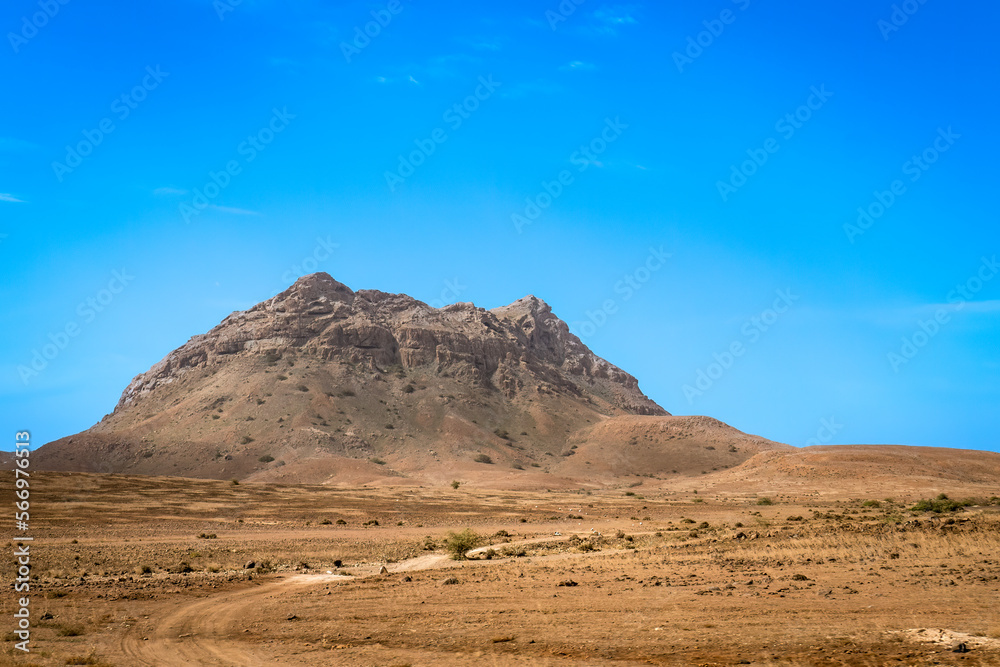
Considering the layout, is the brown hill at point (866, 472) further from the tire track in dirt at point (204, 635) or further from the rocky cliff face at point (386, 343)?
the tire track in dirt at point (204, 635)

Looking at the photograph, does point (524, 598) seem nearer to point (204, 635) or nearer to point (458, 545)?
point (204, 635)

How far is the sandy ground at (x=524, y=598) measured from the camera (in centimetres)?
1109

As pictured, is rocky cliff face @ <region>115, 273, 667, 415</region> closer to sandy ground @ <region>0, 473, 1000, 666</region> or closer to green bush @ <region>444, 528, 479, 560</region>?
sandy ground @ <region>0, 473, 1000, 666</region>

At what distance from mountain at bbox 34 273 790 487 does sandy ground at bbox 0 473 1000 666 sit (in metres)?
55.9

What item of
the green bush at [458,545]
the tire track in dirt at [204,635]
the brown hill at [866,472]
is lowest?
the brown hill at [866,472]

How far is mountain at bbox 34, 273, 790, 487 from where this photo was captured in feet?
301

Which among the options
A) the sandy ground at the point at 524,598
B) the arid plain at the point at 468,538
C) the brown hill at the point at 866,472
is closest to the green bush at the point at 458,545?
the arid plain at the point at 468,538

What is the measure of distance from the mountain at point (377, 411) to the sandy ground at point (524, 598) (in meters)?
55.9

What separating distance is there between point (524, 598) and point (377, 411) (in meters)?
93.3

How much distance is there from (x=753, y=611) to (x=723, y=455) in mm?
91269

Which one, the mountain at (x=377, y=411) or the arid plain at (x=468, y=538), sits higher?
the mountain at (x=377, y=411)

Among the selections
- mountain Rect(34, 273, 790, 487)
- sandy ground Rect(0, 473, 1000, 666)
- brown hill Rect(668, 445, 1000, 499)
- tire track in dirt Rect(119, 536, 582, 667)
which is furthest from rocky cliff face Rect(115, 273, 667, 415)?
tire track in dirt Rect(119, 536, 582, 667)

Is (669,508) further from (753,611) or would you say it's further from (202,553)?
(753,611)

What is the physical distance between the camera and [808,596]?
14.2m
